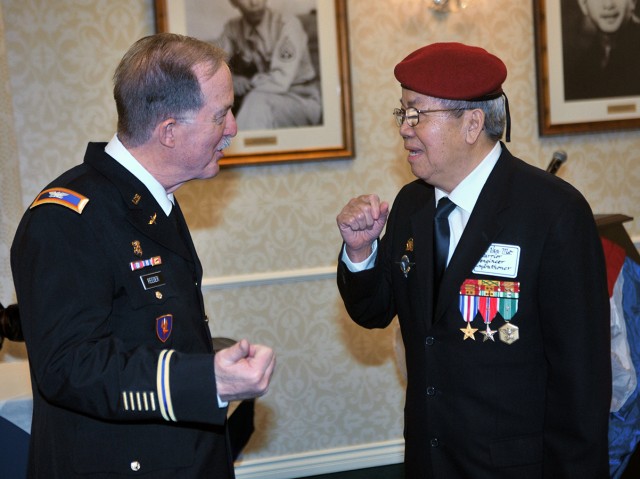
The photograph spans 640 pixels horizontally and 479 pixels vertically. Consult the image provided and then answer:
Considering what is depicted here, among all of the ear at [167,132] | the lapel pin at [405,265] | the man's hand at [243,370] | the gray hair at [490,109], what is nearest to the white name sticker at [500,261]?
the lapel pin at [405,265]

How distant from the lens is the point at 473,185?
2.07 metres

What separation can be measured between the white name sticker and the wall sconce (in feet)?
7.13

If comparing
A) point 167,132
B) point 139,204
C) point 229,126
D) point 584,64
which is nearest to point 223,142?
point 229,126

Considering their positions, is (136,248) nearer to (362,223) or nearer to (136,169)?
(136,169)

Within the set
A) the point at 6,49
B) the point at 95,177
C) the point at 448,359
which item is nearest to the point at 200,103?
the point at 95,177

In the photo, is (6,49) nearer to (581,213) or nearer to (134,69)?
(134,69)

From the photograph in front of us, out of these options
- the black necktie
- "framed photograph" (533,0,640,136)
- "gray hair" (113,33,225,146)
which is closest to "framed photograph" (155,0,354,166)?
"framed photograph" (533,0,640,136)

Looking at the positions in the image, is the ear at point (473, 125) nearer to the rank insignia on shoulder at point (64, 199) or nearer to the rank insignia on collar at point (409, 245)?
the rank insignia on collar at point (409, 245)

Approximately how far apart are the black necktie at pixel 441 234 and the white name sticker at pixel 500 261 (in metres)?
0.11

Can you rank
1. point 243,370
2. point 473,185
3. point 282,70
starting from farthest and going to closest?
point 282,70 → point 473,185 → point 243,370

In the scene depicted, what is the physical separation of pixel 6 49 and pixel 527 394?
108 inches

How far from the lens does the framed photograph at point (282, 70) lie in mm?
3582

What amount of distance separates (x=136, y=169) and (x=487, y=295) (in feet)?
2.99

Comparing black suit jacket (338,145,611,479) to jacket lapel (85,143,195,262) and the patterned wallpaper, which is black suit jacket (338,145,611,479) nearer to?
jacket lapel (85,143,195,262)
